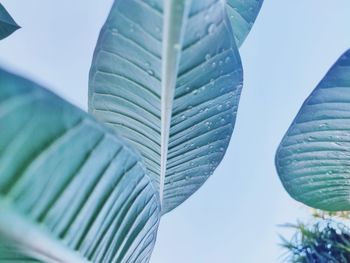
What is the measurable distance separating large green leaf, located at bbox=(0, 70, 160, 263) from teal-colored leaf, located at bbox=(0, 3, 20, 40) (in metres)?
0.67

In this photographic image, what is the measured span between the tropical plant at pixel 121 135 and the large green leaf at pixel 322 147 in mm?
162

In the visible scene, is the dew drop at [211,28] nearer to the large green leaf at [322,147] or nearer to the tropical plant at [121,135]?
the tropical plant at [121,135]

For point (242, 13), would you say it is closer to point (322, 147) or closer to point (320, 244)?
point (322, 147)

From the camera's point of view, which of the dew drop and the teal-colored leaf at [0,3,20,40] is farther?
the teal-colored leaf at [0,3,20,40]

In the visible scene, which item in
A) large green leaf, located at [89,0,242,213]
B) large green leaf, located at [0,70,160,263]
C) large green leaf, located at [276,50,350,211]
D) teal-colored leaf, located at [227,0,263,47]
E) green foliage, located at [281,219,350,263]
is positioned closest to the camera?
large green leaf, located at [0,70,160,263]

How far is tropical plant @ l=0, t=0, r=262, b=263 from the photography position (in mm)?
303

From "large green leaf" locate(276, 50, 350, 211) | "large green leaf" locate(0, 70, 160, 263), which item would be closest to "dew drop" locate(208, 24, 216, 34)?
"large green leaf" locate(0, 70, 160, 263)

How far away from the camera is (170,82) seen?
524mm

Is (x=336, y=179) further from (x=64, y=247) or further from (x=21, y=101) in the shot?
(x=21, y=101)

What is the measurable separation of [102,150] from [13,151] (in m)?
0.09

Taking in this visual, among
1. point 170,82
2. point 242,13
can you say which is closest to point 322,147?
point 242,13

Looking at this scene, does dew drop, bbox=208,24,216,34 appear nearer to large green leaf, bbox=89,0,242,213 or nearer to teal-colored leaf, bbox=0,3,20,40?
large green leaf, bbox=89,0,242,213

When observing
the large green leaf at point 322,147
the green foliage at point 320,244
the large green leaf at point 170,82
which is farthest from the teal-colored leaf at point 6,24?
the green foliage at point 320,244

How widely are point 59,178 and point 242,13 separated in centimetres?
60
